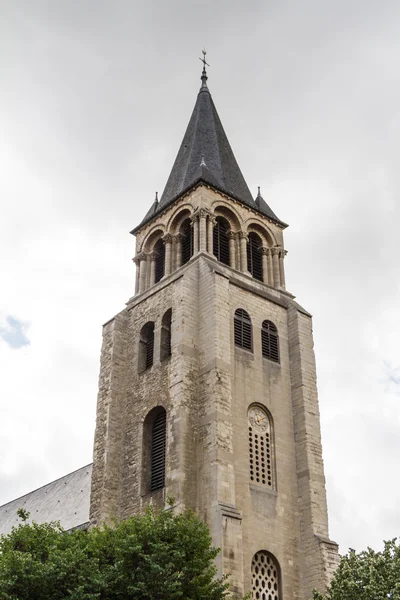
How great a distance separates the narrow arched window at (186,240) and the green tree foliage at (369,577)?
15963mm

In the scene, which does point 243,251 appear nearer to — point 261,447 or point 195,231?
point 195,231

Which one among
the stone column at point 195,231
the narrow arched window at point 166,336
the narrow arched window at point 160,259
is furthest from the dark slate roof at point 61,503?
the stone column at point 195,231

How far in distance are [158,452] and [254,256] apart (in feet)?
38.1

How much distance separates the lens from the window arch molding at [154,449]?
28688 millimetres

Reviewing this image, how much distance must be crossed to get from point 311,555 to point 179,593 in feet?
32.7

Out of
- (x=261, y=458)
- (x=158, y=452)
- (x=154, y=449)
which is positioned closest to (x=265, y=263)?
(x=261, y=458)

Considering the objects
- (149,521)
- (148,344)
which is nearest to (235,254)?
(148,344)

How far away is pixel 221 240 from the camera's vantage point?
115 ft

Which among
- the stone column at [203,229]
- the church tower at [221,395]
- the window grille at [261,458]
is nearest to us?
the church tower at [221,395]

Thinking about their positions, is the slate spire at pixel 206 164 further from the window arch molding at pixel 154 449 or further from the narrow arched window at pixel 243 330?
the window arch molding at pixel 154 449

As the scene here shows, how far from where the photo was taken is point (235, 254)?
34.8 metres

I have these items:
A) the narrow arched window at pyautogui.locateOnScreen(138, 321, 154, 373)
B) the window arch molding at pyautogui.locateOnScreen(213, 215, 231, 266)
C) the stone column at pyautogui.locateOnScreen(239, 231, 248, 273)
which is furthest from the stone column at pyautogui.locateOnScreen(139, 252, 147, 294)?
the stone column at pyautogui.locateOnScreen(239, 231, 248, 273)

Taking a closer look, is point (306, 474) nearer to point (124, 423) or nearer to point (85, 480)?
point (124, 423)

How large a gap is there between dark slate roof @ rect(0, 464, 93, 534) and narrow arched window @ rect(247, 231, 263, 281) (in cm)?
1412
